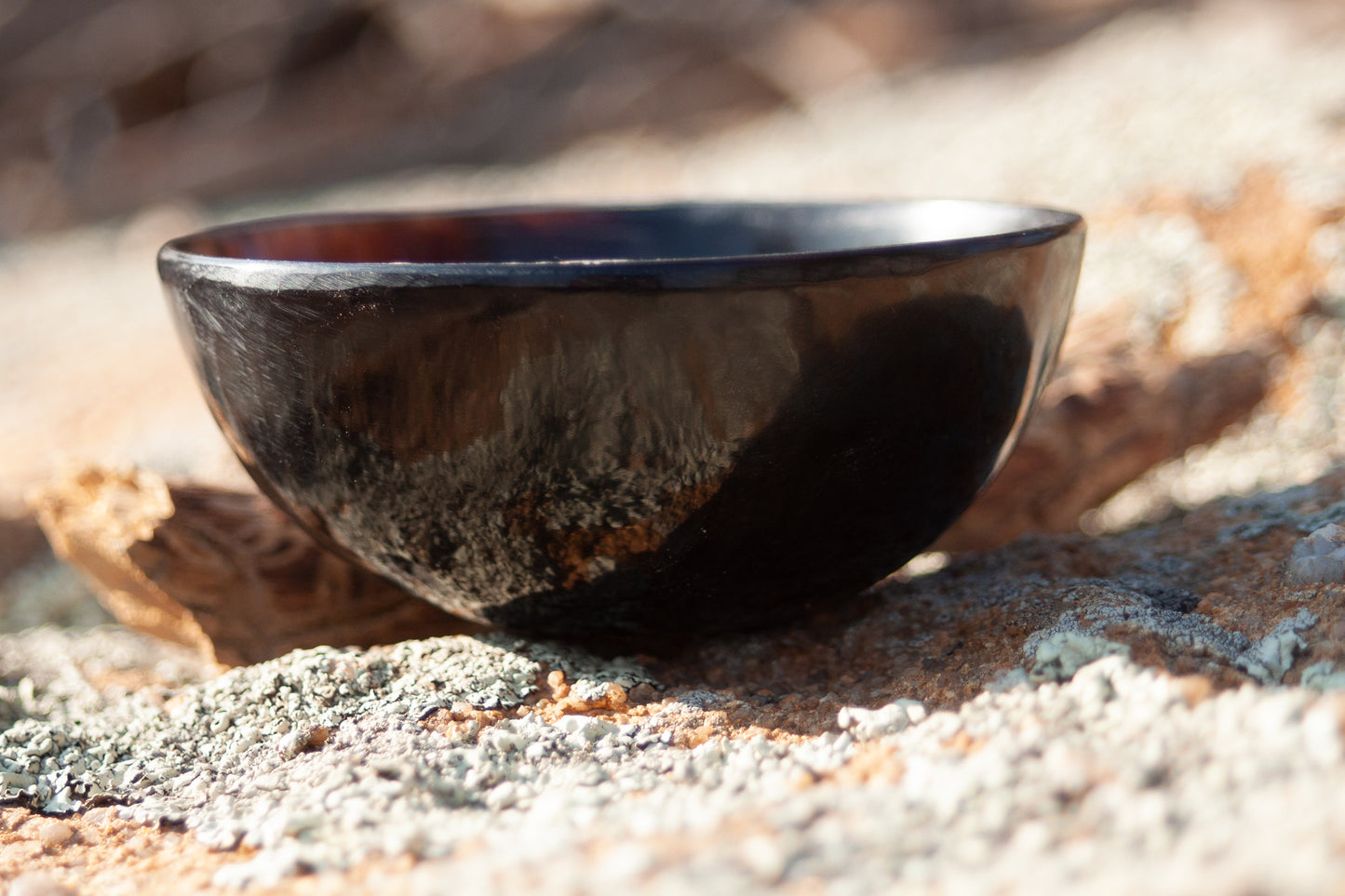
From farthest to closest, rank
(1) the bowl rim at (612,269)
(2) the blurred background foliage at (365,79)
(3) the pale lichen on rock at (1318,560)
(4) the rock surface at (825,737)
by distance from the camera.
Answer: (2) the blurred background foliage at (365,79), (3) the pale lichen on rock at (1318,560), (1) the bowl rim at (612,269), (4) the rock surface at (825,737)

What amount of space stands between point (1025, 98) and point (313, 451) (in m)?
3.75

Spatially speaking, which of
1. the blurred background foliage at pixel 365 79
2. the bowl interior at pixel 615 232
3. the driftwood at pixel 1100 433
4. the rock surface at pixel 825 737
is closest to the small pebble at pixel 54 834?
the rock surface at pixel 825 737

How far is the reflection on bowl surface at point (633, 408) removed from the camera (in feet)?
2.85

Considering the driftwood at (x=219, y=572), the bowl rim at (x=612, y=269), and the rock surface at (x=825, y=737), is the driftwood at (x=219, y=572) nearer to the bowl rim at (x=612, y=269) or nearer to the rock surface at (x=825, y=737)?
the rock surface at (x=825, y=737)

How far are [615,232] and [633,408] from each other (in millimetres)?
693

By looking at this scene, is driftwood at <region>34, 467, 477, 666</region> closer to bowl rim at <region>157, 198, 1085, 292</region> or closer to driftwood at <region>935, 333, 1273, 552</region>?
bowl rim at <region>157, 198, 1085, 292</region>

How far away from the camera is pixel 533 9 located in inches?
234

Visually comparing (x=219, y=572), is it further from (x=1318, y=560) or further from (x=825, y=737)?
(x=1318, y=560)

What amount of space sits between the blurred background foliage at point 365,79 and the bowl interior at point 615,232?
14.9 ft

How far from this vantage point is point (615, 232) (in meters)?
1.53

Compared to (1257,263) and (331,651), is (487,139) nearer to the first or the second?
(1257,263)

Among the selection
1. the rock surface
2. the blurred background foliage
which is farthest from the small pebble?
the blurred background foliage

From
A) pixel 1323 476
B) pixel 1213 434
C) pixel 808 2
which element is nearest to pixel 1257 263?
pixel 1213 434

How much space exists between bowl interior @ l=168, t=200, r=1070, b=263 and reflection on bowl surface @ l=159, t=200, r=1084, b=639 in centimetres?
28
